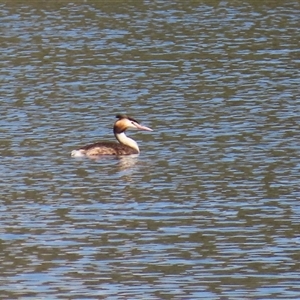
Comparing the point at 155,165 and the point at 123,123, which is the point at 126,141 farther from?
the point at 155,165

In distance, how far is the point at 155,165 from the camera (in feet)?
72.3

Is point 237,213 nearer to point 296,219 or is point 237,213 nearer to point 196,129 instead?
point 296,219

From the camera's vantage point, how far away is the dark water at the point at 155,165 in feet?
48.7

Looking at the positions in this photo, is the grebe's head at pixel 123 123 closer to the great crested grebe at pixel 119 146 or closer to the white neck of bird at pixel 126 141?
the great crested grebe at pixel 119 146

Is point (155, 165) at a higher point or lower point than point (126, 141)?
higher

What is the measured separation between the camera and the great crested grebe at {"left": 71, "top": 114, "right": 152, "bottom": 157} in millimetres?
22938

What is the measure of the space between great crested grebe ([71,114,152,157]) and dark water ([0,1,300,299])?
28cm

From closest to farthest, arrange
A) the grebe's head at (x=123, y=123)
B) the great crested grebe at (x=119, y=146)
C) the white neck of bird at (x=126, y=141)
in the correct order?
the great crested grebe at (x=119, y=146) → the white neck of bird at (x=126, y=141) → the grebe's head at (x=123, y=123)

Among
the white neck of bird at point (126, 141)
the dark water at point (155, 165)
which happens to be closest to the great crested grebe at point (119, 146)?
the white neck of bird at point (126, 141)

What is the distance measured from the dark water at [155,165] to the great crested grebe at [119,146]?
0.91 ft

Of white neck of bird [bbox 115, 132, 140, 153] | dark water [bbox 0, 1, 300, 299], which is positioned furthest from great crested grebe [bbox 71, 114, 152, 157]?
dark water [bbox 0, 1, 300, 299]

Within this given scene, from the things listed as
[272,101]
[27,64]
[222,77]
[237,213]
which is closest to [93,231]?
[237,213]

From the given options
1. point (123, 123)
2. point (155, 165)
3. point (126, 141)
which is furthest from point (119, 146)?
point (155, 165)

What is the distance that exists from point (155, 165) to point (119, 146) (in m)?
1.94
